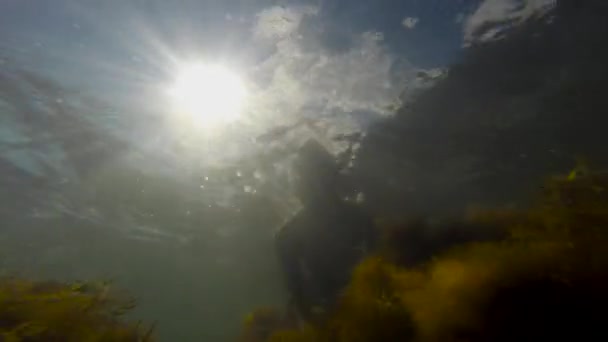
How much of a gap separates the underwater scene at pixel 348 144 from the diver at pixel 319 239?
75 mm

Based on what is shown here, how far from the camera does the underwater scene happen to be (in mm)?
6359

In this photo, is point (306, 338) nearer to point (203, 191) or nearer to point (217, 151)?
point (217, 151)

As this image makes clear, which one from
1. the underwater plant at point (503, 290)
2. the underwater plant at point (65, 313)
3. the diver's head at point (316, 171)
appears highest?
the diver's head at point (316, 171)

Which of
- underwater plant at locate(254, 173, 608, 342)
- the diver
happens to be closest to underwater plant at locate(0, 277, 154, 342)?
underwater plant at locate(254, 173, 608, 342)

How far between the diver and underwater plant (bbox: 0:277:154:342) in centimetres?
581

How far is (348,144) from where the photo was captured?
1554 cm

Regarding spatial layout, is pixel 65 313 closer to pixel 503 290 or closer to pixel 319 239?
pixel 319 239

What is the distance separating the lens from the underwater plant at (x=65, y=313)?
27.6 feet

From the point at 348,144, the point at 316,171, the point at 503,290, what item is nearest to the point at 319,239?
the point at 316,171

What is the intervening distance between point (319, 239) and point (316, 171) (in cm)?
319

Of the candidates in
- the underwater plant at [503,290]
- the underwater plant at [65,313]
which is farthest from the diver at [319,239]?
the underwater plant at [65,313]

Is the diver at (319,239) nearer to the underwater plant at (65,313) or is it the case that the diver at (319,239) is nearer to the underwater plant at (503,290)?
the underwater plant at (503,290)

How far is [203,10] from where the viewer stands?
1015 cm

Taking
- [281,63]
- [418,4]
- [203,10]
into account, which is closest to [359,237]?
[281,63]
